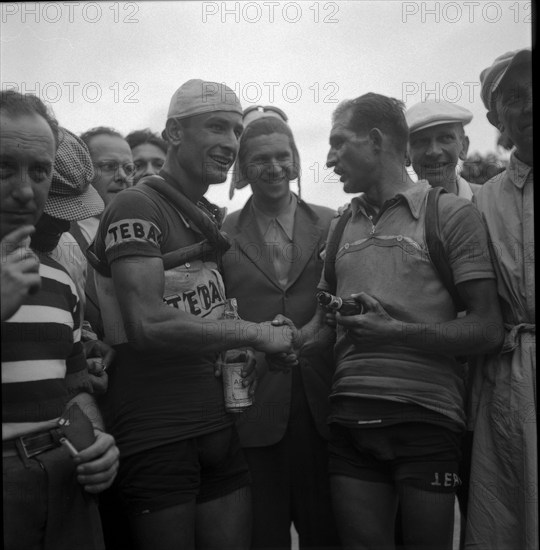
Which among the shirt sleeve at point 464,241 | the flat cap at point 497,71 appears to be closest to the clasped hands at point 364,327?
the shirt sleeve at point 464,241

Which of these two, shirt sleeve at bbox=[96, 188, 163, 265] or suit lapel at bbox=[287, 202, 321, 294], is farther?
suit lapel at bbox=[287, 202, 321, 294]

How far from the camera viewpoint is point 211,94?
7.80 ft

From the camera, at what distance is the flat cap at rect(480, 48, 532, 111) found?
7.86ft

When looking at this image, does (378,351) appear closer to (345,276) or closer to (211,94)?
(345,276)

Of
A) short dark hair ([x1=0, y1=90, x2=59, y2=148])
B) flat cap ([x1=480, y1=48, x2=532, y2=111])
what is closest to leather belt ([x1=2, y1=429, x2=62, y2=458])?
short dark hair ([x1=0, y1=90, x2=59, y2=148])

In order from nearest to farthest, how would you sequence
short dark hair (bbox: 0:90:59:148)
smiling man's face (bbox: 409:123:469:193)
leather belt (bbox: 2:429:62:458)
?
1. leather belt (bbox: 2:429:62:458)
2. short dark hair (bbox: 0:90:59:148)
3. smiling man's face (bbox: 409:123:469:193)

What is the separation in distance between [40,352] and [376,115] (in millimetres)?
1247

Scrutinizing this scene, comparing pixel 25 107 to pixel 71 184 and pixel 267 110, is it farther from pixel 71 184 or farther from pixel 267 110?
pixel 267 110

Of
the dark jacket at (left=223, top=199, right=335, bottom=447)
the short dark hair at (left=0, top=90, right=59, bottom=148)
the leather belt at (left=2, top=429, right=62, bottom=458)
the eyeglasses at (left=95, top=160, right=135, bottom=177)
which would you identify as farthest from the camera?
the eyeglasses at (left=95, top=160, right=135, bottom=177)

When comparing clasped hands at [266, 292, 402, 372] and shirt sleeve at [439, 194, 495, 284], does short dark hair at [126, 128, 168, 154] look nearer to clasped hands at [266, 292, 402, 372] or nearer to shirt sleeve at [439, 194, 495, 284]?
clasped hands at [266, 292, 402, 372]

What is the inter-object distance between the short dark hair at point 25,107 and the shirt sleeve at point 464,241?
117 centimetres

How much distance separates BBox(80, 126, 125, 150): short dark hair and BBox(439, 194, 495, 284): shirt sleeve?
1.09m

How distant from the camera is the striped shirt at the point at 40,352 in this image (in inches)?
77.2

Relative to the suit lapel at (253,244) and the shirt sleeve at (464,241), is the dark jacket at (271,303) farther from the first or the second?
the shirt sleeve at (464,241)
